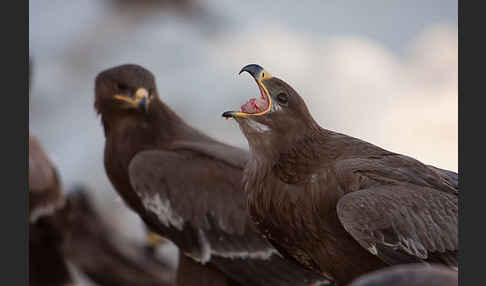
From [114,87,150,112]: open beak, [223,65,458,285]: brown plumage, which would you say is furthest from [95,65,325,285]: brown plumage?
[223,65,458,285]: brown plumage

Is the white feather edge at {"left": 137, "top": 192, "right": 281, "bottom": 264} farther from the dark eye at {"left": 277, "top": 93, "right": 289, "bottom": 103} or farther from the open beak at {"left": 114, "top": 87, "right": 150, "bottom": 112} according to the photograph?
the dark eye at {"left": 277, "top": 93, "right": 289, "bottom": 103}

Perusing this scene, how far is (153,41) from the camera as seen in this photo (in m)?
2.40

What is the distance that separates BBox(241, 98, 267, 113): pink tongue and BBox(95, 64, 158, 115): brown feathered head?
527mm

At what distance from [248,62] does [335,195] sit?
56cm

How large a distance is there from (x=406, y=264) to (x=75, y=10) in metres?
1.43

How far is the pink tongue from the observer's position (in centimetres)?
186

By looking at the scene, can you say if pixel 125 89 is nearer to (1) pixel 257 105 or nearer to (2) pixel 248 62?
(2) pixel 248 62

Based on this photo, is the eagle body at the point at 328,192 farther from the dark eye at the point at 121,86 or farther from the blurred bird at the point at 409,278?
the dark eye at the point at 121,86

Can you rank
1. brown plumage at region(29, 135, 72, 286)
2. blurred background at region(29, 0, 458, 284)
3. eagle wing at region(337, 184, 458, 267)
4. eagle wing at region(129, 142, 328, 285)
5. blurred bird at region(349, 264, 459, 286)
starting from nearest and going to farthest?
blurred bird at region(349, 264, 459, 286)
eagle wing at region(337, 184, 458, 267)
blurred background at region(29, 0, 458, 284)
eagle wing at region(129, 142, 328, 285)
brown plumage at region(29, 135, 72, 286)

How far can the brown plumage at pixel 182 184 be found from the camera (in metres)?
2.27

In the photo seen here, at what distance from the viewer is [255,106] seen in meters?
1.87

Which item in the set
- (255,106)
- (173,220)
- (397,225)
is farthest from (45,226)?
(397,225)

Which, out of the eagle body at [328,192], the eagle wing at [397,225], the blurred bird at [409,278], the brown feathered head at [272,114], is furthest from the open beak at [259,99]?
the blurred bird at [409,278]
